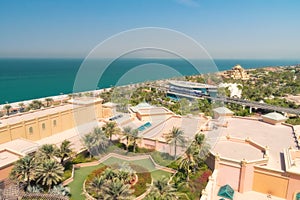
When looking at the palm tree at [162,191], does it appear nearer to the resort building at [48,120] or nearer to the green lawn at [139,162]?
the green lawn at [139,162]

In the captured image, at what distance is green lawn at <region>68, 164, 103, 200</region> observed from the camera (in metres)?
15.7

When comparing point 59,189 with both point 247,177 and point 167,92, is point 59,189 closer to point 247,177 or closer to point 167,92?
point 247,177

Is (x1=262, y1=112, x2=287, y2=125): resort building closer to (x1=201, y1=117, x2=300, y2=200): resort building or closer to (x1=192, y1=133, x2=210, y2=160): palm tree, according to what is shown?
(x1=201, y1=117, x2=300, y2=200): resort building

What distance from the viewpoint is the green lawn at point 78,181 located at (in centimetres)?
1569

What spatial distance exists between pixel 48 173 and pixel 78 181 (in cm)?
331

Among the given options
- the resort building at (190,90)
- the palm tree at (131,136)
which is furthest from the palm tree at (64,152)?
the resort building at (190,90)

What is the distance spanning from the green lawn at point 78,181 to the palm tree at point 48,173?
166 cm

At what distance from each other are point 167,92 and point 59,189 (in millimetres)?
43177

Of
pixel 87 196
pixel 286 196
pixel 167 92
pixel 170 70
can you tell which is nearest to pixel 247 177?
pixel 286 196

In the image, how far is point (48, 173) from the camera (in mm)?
14820

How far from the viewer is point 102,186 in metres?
13.8

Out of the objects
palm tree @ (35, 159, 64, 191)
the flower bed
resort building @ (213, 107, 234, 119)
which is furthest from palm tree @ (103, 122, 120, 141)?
resort building @ (213, 107, 234, 119)

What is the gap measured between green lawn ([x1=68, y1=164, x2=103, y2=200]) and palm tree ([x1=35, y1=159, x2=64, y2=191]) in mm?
1659

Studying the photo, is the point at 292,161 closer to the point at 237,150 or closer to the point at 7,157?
the point at 237,150
